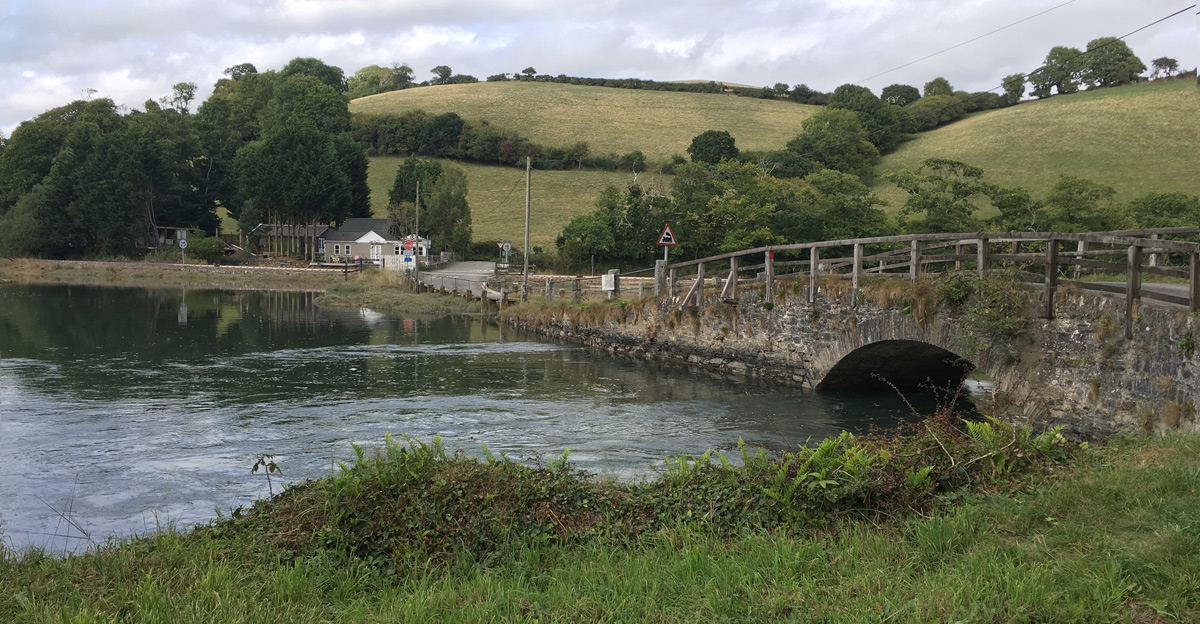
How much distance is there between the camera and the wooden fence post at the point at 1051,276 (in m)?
11.3

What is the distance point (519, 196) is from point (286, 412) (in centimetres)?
7606

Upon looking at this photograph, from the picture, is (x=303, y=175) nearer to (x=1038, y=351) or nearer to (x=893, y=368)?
(x=893, y=368)

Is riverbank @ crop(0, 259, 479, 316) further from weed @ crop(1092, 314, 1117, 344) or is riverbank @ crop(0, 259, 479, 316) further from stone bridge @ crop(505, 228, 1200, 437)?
weed @ crop(1092, 314, 1117, 344)

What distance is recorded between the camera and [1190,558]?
191 inches

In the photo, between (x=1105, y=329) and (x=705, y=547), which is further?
(x=1105, y=329)

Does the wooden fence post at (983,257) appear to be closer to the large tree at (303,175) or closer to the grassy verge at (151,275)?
the grassy verge at (151,275)

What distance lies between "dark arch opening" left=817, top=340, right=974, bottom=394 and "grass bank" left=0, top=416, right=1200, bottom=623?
850cm

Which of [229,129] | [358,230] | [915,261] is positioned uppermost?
[229,129]

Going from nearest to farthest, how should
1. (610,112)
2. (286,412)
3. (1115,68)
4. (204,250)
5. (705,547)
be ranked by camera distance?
(705,547)
(286,412)
(204,250)
(1115,68)
(610,112)

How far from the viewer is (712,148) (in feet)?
253

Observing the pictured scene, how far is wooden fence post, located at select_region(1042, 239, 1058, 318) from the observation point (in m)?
11.3

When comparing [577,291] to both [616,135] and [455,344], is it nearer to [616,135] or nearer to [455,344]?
[455,344]

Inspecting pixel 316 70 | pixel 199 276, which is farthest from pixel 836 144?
pixel 316 70

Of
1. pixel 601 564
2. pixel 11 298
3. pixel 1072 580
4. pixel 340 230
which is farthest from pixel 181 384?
pixel 340 230
